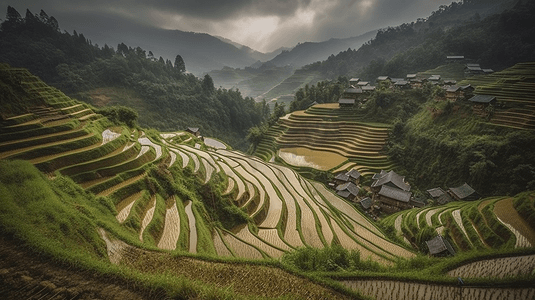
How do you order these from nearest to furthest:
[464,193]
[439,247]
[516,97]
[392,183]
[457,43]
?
[439,247] → [464,193] → [392,183] → [516,97] → [457,43]

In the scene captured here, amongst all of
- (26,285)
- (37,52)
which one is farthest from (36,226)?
(37,52)

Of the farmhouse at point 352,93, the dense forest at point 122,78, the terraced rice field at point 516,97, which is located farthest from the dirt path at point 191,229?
the farmhouse at point 352,93

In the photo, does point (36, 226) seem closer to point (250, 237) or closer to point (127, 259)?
point (127, 259)

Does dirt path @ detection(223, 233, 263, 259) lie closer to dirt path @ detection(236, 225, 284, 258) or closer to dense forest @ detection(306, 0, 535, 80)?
dirt path @ detection(236, 225, 284, 258)

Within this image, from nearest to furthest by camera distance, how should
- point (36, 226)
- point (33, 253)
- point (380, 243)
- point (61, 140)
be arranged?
point (33, 253), point (36, 226), point (61, 140), point (380, 243)

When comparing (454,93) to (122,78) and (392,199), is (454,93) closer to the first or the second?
(392,199)

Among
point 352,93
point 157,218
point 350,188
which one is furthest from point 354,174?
point 352,93

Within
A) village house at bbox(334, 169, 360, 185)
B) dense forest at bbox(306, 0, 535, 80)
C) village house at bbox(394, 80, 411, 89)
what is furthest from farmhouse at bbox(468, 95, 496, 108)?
dense forest at bbox(306, 0, 535, 80)

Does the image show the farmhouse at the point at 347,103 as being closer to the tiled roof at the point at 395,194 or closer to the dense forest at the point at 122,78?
the tiled roof at the point at 395,194
